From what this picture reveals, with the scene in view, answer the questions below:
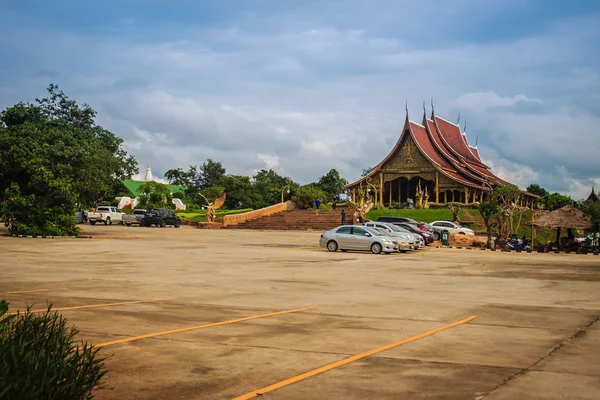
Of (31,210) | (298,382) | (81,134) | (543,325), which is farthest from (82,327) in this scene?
(81,134)

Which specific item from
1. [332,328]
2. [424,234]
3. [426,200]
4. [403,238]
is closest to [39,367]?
[332,328]

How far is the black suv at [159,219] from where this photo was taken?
2067 inches

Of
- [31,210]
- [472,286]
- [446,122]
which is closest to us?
[472,286]

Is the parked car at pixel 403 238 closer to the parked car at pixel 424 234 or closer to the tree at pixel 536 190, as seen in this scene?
the parked car at pixel 424 234

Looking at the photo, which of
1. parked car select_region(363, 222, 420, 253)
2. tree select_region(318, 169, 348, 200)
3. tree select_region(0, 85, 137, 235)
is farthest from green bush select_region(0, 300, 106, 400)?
tree select_region(318, 169, 348, 200)

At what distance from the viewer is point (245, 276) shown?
1611 cm

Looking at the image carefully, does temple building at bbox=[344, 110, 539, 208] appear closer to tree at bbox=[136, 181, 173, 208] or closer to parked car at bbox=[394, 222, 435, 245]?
tree at bbox=[136, 181, 173, 208]

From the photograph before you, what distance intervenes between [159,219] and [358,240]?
29569 millimetres

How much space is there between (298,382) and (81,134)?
127ft

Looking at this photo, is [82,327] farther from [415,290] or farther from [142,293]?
[415,290]

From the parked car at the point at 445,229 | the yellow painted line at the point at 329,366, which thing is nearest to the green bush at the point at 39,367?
the yellow painted line at the point at 329,366

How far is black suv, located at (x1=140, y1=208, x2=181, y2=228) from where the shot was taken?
52.5 m

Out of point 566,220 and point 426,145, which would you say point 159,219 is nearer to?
point 426,145

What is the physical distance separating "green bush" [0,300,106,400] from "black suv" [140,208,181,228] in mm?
49101
